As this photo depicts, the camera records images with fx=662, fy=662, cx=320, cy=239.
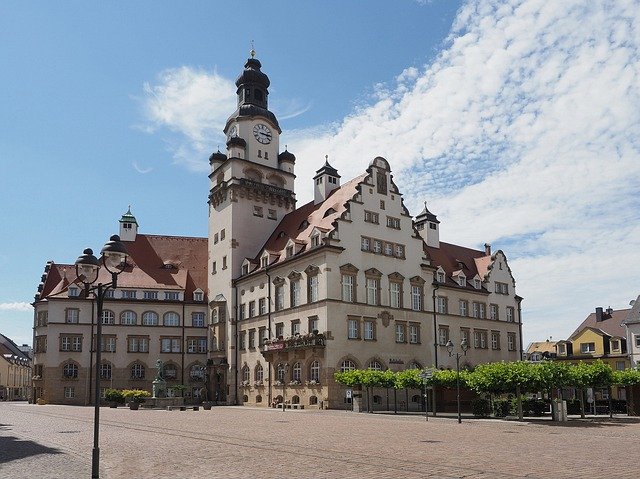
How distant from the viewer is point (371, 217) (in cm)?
6088

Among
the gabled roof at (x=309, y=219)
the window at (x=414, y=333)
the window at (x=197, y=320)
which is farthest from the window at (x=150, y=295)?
the window at (x=414, y=333)

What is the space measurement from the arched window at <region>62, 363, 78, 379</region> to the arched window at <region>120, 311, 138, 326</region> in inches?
268

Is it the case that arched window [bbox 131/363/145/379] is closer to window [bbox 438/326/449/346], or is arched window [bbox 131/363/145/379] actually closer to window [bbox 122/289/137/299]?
window [bbox 122/289/137/299]

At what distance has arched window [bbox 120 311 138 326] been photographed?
7411cm

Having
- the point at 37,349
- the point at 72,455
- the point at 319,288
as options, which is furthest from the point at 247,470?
the point at 37,349

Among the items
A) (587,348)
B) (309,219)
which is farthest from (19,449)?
(587,348)

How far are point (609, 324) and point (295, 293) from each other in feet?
166

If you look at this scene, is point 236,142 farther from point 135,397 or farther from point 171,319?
point 135,397

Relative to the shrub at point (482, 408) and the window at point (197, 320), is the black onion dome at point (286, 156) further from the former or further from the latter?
the shrub at point (482, 408)

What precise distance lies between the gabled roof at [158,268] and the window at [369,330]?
26.2 meters

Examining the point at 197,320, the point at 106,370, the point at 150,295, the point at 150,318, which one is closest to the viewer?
the point at 106,370

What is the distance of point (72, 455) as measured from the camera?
20750 mm

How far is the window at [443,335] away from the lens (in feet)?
214

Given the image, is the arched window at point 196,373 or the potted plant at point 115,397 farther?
the arched window at point 196,373
